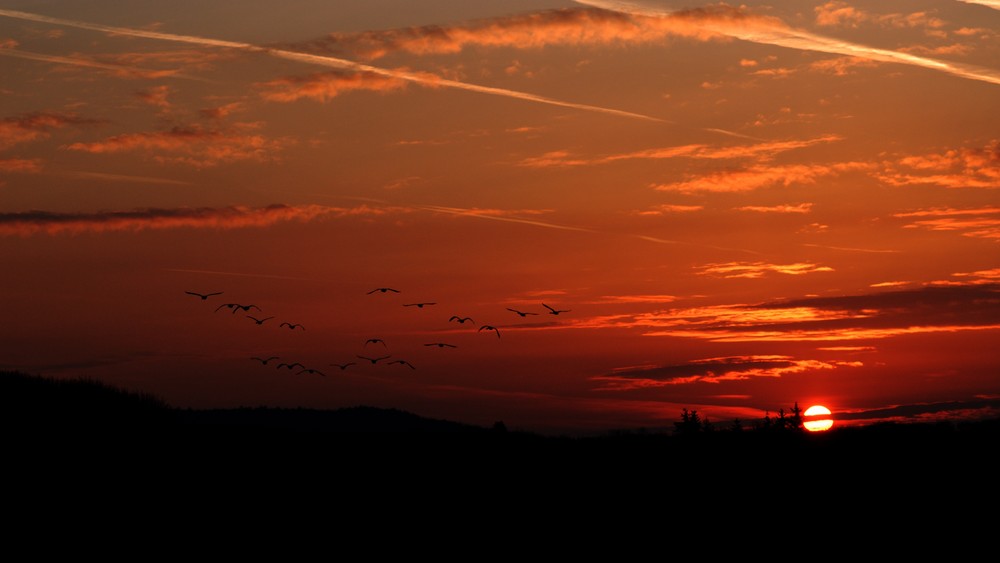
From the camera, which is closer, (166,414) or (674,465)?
(674,465)

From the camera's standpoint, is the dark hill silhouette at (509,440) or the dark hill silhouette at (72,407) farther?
the dark hill silhouette at (72,407)

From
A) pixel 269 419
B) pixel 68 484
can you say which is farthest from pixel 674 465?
pixel 269 419

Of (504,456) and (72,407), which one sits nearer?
(504,456)

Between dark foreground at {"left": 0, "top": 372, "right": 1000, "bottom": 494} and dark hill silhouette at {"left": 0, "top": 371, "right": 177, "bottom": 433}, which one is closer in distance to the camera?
dark foreground at {"left": 0, "top": 372, "right": 1000, "bottom": 494}

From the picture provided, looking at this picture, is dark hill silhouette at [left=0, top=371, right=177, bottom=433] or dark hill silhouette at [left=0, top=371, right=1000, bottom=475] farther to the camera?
dark hill silhouette at [left=0, top=371, right=177, bottom=433]

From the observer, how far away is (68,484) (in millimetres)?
34250

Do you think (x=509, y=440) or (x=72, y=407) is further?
(x=72, y=407)

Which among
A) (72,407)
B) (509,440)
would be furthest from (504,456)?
(72,407)

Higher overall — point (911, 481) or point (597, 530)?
point (911, 481)

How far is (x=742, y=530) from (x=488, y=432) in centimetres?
1889

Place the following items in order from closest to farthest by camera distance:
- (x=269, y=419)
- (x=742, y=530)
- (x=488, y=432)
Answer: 1. (x=742, y=530)
2. (x=488, y=432)
3. (x=269, y=419)

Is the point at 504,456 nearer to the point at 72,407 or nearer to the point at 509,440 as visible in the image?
the point at 509,440

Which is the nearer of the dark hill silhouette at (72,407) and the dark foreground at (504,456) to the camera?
the dark foreground at (504,456)

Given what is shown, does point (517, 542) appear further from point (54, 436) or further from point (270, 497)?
point (54, 436)
